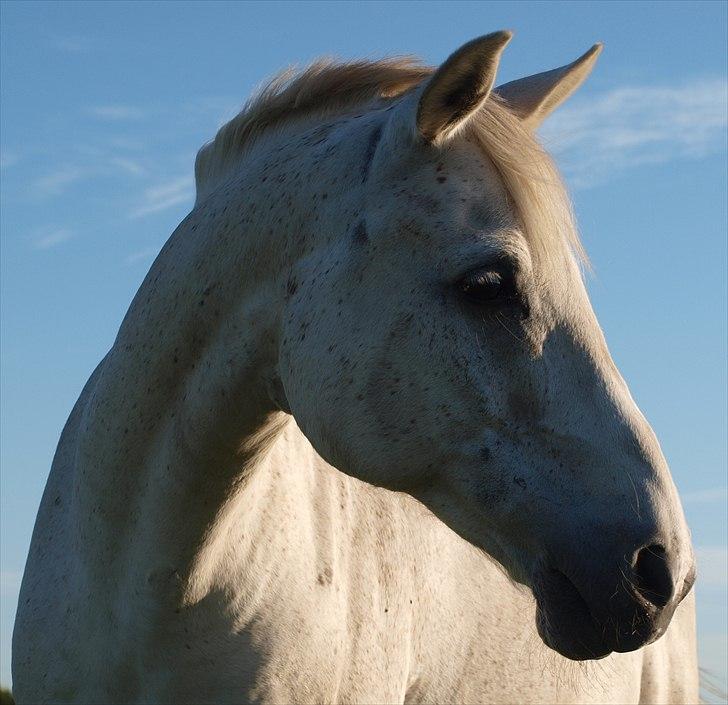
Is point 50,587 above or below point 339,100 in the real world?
below

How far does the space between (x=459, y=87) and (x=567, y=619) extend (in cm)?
137

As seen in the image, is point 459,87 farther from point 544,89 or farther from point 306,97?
point 306,97

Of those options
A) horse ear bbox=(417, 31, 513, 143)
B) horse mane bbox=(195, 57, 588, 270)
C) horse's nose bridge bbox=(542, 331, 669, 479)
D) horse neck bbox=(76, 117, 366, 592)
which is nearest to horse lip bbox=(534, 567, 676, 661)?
horse's nose bridge bbox=(542, 331, 669, 479)

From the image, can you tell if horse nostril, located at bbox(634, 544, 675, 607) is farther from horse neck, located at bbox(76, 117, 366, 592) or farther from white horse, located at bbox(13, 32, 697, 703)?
horse neck, located at bbox(76, 117, 366, 592)

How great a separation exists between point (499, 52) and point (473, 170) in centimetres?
38

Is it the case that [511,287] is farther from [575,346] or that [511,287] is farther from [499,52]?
[499,52]

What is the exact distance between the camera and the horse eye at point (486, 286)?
9.55ft

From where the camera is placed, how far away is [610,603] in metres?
2.69

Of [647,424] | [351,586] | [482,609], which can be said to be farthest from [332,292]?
[482,609]

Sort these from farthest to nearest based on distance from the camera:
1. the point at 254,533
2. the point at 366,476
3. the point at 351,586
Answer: the point at 351,586 < the point at 254,533 < the point at 366,476

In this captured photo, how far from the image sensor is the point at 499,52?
112 inches

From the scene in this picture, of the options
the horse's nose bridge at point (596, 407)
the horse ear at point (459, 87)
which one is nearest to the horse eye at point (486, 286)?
the horse's nose bridge at point (596, 407)

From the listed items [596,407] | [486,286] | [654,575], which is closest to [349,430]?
[486,286]

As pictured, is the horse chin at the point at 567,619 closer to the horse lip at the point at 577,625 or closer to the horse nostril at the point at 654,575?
the horse lip at the point at 577,625
